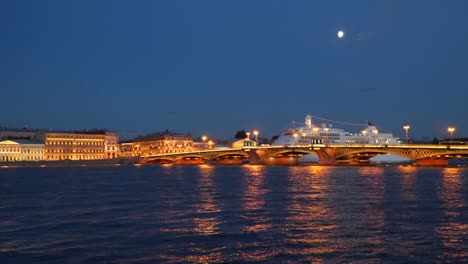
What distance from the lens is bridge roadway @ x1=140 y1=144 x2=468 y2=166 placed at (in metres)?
76.8

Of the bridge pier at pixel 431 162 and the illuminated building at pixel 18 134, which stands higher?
the illuminated building at pixel 18 134

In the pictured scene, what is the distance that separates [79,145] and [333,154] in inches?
2708

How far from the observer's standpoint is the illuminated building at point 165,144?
150m

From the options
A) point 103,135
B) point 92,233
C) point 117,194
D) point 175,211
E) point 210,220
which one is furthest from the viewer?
point 103,135

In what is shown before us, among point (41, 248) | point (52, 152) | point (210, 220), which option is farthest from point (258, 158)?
point (41, 248)

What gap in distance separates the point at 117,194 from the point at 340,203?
1415 centimetres

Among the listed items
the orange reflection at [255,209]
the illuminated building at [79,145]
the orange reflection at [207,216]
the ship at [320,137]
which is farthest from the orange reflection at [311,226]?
the illuminated building at [79,145]

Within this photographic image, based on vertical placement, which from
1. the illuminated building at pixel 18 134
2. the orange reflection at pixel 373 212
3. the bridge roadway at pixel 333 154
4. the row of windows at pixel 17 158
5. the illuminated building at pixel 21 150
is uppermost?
the illuminated building at pixel 18 134

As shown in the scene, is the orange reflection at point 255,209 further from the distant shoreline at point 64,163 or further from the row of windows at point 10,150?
the row of windows at point 10,150

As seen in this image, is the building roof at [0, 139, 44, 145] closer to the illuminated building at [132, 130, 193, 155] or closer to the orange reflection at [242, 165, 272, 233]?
the illuminated building at [132, 130, 193, 155]

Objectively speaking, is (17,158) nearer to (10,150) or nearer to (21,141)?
(10,150)

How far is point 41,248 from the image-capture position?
57.5 feet

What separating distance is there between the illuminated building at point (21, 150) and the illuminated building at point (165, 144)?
31.1 m

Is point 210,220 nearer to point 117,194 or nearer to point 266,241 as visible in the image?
point 266,241
